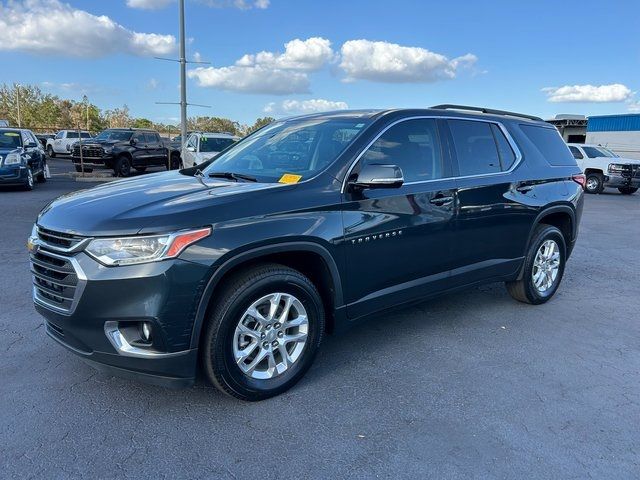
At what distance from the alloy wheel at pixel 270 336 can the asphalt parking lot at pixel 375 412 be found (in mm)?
239

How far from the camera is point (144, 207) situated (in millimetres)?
2850

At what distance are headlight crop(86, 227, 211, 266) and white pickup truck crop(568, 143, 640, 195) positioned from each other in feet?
61.6

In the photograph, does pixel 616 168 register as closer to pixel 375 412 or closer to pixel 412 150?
pixel 412 150

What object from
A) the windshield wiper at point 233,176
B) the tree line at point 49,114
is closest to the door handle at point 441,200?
the windshield wiper at point 233,176

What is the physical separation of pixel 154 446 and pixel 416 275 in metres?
2.20

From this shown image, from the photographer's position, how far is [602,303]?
536 cm

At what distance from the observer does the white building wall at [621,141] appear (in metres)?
31.2

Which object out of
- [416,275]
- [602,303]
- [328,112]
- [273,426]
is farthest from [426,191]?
[602,303]

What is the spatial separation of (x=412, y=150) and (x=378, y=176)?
30.3 inches

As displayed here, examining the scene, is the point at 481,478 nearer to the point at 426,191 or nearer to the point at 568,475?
the point at 568,475

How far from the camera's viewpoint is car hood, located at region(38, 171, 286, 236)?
2.68 m

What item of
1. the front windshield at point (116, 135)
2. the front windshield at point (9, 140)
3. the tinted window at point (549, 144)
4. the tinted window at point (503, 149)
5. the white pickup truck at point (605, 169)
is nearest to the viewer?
the tinted window at point (503, 149)

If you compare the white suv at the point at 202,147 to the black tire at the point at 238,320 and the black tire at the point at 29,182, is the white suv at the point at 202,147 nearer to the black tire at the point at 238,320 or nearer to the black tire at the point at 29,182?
the black tire at the point at 29,182

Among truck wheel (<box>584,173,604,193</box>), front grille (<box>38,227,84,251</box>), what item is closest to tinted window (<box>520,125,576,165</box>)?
front grille (<box>38,227,84,251</box>)
